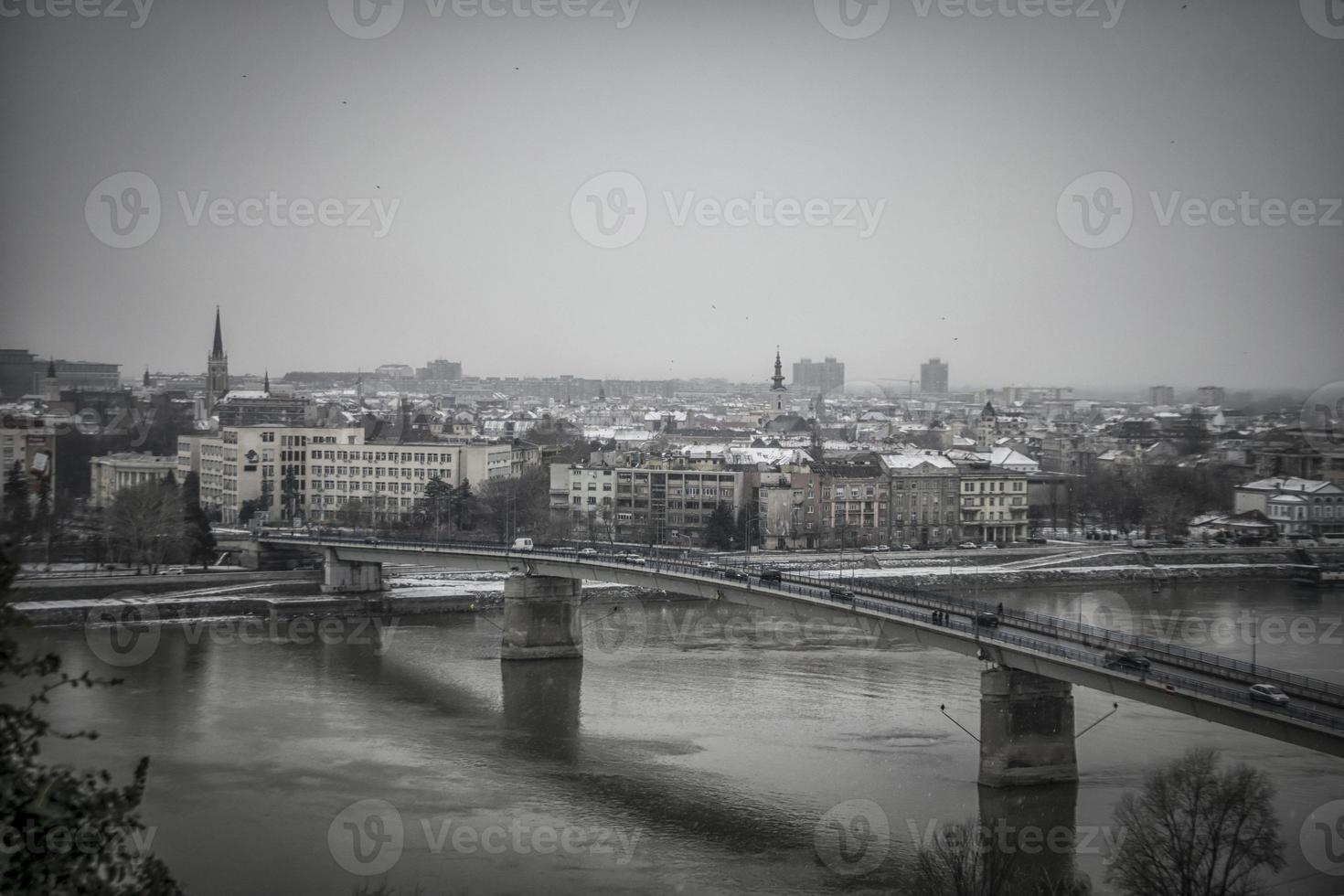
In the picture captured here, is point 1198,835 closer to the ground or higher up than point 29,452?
closer to the ground

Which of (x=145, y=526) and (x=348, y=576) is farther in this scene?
(x=145, y=526)

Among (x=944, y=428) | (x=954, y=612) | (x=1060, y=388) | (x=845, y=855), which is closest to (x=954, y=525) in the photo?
(x=954, y=612)

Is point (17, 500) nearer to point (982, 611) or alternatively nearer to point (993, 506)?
point (982, 611)

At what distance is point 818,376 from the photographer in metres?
99.1

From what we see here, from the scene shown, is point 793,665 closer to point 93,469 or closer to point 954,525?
point 954,525

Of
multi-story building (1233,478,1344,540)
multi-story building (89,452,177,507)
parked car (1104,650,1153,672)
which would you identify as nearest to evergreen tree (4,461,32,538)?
multi-story building (89,452,177,507)

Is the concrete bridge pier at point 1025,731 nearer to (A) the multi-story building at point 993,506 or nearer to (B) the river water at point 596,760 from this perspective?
(B) the river water at point 596,760

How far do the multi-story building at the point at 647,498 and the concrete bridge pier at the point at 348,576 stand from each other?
229 inches

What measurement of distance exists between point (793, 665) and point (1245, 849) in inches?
299

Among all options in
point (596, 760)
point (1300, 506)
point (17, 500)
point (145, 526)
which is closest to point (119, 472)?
point (17, 500)

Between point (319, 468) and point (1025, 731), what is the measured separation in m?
21.8

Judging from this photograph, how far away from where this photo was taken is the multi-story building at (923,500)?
2950 cm

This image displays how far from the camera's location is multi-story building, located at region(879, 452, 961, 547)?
96.8 ft

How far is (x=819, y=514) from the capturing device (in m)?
28.4
